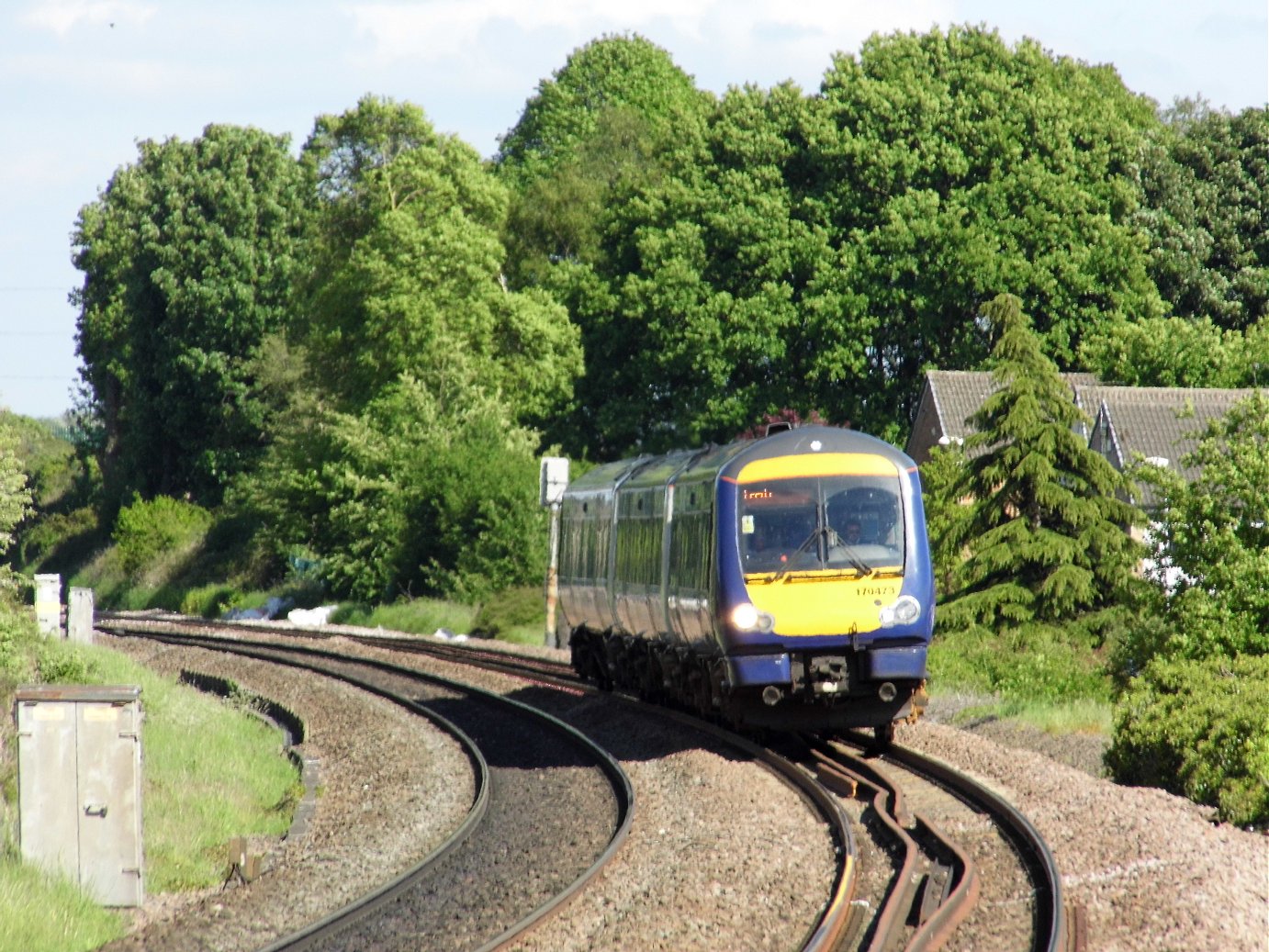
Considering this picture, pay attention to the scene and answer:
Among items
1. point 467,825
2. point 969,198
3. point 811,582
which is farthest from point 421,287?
point 467,825

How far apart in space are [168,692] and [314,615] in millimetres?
22798

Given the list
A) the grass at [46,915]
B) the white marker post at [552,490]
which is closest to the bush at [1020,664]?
the white marker post at [552,490]

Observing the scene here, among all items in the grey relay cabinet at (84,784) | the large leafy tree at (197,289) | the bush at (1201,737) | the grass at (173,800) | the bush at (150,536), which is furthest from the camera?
the large leafy tree at (197,289)

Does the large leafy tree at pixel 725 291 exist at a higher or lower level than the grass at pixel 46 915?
higher

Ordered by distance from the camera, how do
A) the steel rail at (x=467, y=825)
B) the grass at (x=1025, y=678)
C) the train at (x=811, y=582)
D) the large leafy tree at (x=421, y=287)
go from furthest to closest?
the large leafy tree at (x=421, y=287)
the grass at (x=1025, y=678)
the train at (x=811, y=582)
the steel rail at (x=467, y=825)

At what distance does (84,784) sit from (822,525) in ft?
25.4

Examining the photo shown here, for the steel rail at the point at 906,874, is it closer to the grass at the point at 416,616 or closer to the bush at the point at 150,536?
the grass at the point at 416,616

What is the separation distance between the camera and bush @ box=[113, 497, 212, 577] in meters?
59.6

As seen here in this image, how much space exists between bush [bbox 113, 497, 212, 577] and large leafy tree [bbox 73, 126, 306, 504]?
4.45m

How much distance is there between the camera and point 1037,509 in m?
25.6

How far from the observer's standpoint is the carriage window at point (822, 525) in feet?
53.3

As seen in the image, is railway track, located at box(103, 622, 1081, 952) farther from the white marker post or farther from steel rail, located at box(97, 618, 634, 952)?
the white marker post

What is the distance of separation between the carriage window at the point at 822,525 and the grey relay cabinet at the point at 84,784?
6.85m

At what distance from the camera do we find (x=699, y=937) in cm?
943
